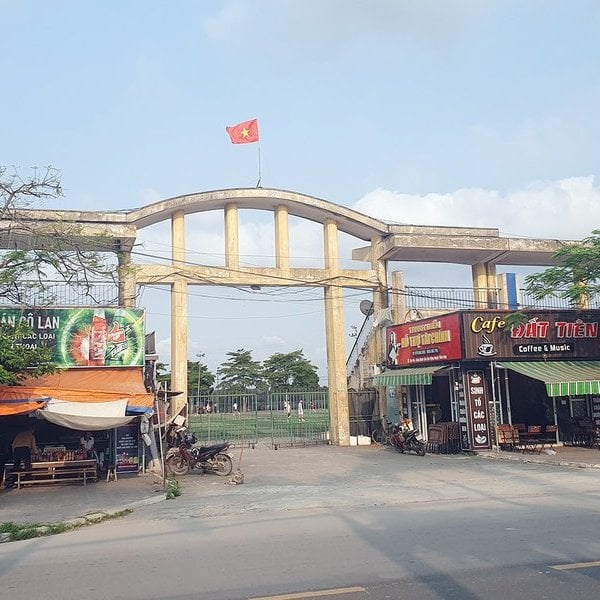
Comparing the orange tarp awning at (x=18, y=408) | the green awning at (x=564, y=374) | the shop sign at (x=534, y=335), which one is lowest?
the orange tarp awning at (x=18, y=408)

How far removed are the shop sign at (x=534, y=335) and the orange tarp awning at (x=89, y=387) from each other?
10523 mm

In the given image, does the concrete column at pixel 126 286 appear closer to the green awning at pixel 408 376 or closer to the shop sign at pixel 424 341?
the green awning at pixel 408 376

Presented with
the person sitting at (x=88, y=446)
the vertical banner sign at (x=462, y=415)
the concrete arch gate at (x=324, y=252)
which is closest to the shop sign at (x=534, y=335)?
the vertical banner sign at (x=462, y=415)

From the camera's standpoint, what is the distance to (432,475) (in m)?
16.2

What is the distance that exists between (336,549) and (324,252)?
19.1 m

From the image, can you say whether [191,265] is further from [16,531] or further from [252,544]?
[252,544]

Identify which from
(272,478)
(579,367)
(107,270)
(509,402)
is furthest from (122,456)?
(579,367)

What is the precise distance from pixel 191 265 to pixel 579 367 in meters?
13.7

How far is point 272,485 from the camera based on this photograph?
15.3m

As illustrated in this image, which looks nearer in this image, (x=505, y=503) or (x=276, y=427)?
(x=505, y=503)

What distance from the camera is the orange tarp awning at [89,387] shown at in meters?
14.9

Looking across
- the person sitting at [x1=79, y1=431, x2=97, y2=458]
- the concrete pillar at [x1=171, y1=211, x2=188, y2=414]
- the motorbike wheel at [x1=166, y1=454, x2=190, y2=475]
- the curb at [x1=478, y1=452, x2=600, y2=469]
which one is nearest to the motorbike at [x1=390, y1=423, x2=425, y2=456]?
the curb at [x1=478, y1=452, x2=600, y2=469]

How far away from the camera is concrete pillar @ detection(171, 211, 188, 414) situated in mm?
23641

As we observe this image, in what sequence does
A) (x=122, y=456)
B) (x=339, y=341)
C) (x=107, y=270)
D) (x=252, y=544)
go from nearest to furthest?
(x=252, y=544), (x=107, y=270), (x=122, y=456), (x=339, y=341)
